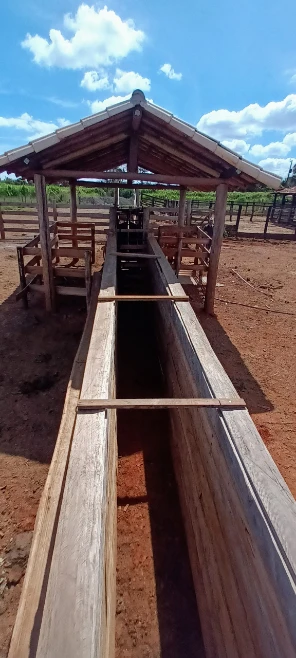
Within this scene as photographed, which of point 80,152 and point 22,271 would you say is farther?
point 22,271

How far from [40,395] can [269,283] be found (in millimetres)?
8103

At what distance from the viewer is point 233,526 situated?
171 cm

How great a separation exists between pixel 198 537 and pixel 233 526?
0.83 metres

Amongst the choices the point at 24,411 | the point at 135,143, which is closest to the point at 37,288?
the point at 24,411

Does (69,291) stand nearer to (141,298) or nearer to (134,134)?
(141,298)

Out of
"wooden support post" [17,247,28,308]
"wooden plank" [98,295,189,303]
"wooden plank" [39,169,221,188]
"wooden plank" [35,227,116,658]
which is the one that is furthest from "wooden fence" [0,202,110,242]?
"wooden plank" [35,227,116,658]

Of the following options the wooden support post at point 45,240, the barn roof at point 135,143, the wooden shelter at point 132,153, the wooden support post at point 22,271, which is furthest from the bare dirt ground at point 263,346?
the wooden support post at point 22,271

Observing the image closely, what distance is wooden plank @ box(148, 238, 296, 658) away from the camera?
128cm

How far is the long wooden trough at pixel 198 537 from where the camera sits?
1174mm

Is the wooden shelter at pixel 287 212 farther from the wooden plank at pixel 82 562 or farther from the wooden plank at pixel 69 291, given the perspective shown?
the wooden plank at pixel 82 562

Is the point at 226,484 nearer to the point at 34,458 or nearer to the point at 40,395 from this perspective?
the point at 34,458

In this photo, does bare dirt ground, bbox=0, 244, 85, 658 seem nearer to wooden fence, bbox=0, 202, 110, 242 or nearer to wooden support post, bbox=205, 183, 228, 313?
wooden support post, bbox=205, 183, 228, 313

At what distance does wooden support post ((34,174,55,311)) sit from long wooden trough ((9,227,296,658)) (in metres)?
3.95

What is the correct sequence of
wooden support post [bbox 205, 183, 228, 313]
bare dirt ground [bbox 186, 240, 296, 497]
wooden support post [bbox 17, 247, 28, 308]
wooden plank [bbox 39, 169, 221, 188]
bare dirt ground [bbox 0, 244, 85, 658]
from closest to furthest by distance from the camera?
bare dirt ground [bbox 0, 244, 85, 658]
bare dirt ground [bbox 186, 240, 296, 497]
wooden plank [bbox 39, 169, 221, 188]
wooden support post [bbox 205, 183, 228, 313]
wooden support post [bbox 17, 247, 28, 308]
